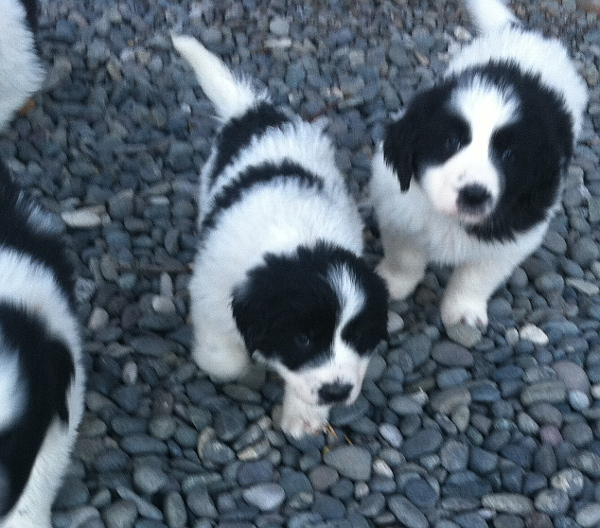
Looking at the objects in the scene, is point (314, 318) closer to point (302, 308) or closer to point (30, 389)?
point (302, 308)

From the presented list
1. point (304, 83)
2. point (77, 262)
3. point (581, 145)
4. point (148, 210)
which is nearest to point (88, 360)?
point (77, 262)

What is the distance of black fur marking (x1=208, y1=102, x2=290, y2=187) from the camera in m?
2.91

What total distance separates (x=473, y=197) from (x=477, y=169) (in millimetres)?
94

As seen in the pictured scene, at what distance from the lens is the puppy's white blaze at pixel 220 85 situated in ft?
10.1

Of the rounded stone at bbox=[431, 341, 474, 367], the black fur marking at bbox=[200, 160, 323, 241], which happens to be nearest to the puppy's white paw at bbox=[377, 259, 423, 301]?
the rounded stone at bbox=[431, 341, 474, 367]

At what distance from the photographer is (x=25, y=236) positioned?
6.92 feet

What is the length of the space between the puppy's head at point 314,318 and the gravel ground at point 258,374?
40 centimetres

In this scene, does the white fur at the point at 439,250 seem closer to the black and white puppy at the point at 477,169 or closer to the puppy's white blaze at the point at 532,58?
the black and white puppy at the point at 477,169

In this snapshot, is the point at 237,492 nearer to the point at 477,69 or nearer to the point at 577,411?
the point at 577,411

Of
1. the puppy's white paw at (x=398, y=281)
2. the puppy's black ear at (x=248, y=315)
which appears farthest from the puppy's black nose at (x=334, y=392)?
the puppy's white paw at (x=398, y=281)

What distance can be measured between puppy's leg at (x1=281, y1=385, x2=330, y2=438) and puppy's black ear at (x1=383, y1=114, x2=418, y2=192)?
0.86m

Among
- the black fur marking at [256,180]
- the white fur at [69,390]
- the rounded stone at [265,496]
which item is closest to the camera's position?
the white fur at [69,390]

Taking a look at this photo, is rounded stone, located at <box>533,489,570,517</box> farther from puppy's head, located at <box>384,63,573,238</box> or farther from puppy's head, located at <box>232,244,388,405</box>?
puppy's head, located at <box>384,63,573,238</box>

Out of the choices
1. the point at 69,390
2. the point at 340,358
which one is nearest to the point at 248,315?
the point at 340,358
